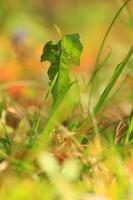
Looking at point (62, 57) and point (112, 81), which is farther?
point (62, 57)

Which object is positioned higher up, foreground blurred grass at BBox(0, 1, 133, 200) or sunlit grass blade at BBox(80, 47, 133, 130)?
sunlit grass blade at BBox(80, 47, 133, 130)

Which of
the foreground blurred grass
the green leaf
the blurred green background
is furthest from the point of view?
the blurred green background

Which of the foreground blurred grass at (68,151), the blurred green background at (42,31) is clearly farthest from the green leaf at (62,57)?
the blurred green background at (42,31)

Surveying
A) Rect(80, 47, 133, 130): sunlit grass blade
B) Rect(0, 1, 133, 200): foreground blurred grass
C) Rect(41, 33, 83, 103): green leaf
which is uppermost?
Rect(41, 33, 83, 103): green leaf

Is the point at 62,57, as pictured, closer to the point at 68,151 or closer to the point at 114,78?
the point at 114,78

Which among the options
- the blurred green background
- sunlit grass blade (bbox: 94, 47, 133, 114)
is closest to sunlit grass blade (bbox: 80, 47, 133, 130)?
sunlit grass blade (bbox: 94, 47, 133, 114)

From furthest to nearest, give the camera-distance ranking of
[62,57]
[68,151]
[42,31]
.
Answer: [42,31] → [62,57] → [68,151]

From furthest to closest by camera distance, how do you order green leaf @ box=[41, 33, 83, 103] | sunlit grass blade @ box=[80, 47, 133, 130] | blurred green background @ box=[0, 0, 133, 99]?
blurred green background @ box=[0, 0, 133, 99] < green leaf @ box=[41, 33, 83, 103] < sunlit grass blade @ box=[80, 47, 133, 130]

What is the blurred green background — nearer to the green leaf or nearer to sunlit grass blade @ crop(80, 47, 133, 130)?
the green leaf

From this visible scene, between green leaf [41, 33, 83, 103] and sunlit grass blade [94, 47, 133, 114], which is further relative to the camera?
green leaf [41, 33, 83, 103]

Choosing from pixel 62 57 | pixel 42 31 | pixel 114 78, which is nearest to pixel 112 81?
pixel 114 78
